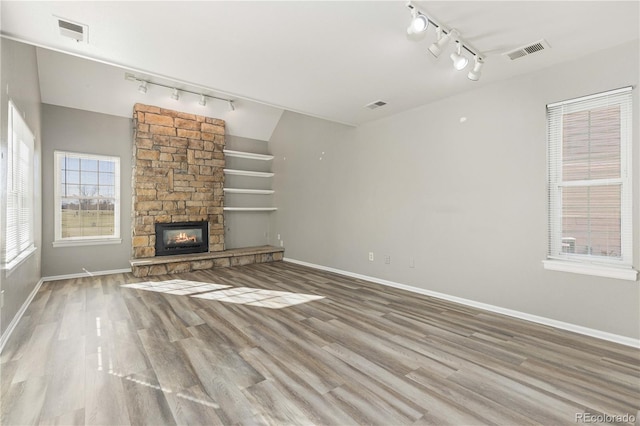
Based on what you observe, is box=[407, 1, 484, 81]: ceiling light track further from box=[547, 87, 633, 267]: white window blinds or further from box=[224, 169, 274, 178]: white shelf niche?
box=[224, 169, 274, 178]: white shelf niche

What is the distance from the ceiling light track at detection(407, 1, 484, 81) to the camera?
7.01ft

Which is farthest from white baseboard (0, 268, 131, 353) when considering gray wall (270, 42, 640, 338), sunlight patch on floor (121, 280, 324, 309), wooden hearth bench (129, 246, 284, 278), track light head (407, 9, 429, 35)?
track light head (407, 9, 429, 35)

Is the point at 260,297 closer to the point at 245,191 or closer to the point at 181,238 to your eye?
the point at 181,238

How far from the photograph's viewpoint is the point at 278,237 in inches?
283

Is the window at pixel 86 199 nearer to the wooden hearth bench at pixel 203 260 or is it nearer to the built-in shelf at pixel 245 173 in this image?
the wooden hearth bench at pixel 203 260

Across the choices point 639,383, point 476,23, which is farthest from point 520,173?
point 639,383

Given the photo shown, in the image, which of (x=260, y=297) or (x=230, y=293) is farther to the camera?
(x=230, y=293)

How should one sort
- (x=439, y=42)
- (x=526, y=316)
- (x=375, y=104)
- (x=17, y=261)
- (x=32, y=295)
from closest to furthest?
(x=439, y=42)
(x=17, y=261)
(x=526, y=316)
(x=32, y=295)
(x=375, y=104)

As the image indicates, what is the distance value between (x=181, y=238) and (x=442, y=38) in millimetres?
5546

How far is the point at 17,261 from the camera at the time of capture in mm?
3076

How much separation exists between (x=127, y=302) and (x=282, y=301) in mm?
1960

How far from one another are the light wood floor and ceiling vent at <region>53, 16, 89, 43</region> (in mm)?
2676

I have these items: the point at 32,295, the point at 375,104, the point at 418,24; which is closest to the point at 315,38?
the point at 418,24

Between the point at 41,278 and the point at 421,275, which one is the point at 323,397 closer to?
the point at 421,275
